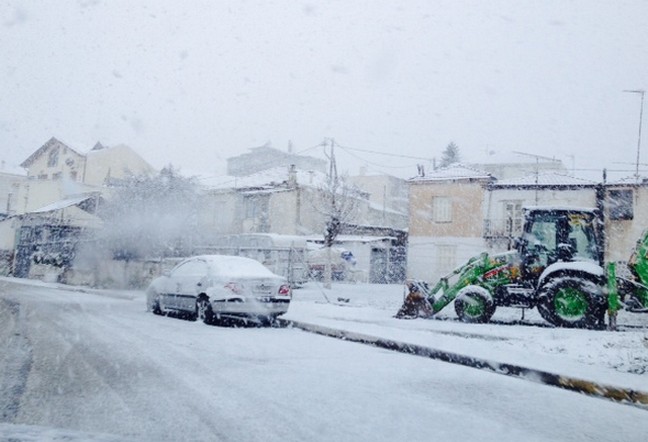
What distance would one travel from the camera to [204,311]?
12.5 metres

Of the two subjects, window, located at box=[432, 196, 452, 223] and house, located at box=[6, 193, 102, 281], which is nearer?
house, located at box=[6, 193, 102, 281]

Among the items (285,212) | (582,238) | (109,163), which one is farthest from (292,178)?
(582,238)

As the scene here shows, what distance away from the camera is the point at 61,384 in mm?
6215

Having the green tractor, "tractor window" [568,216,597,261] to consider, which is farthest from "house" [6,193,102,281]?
"tractor window" [568,216,597,261]

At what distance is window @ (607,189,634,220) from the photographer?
32219 millimetres

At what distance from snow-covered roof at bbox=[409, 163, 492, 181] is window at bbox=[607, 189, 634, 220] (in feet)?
22.4

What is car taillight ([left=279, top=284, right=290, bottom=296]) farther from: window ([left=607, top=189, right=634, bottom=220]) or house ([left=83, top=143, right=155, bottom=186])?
house ([left=83, top=143, right=155, bottom=186])

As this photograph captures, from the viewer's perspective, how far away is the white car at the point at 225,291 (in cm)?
1204

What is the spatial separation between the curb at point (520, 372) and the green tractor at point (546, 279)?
3.87m

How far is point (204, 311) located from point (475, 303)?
20.3 ft

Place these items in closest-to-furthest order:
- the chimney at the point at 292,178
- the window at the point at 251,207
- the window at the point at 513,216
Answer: the window at the point at 513,216 → the chimney at the point at 292,178 → the window at the point at 251,207

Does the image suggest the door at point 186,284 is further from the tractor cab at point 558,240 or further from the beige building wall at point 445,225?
the beige building wall at point 445,225

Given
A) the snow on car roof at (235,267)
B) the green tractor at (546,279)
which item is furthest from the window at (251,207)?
the green tractor at (546,279)

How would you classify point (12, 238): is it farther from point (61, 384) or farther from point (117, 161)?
point (61, 384)
